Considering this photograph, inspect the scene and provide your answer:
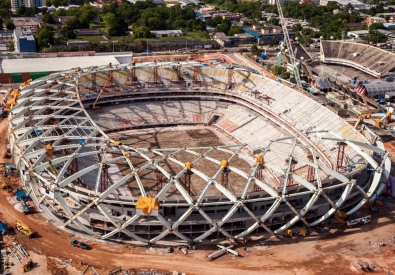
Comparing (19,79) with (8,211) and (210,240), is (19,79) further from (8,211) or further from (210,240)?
(210,240)

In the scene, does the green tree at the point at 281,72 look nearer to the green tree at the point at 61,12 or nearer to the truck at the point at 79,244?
the truck at the point at 79,244

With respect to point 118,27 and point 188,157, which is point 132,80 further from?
point 118,27

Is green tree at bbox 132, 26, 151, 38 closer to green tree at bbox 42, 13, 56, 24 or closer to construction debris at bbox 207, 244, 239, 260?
green tree at bbox 42, 13, 56, 24

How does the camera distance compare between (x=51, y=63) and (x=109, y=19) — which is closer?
(x=51, y=63)

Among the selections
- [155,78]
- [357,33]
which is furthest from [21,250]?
[357,33]

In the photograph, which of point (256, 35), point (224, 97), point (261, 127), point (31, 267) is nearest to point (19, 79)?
point (224, 97)
